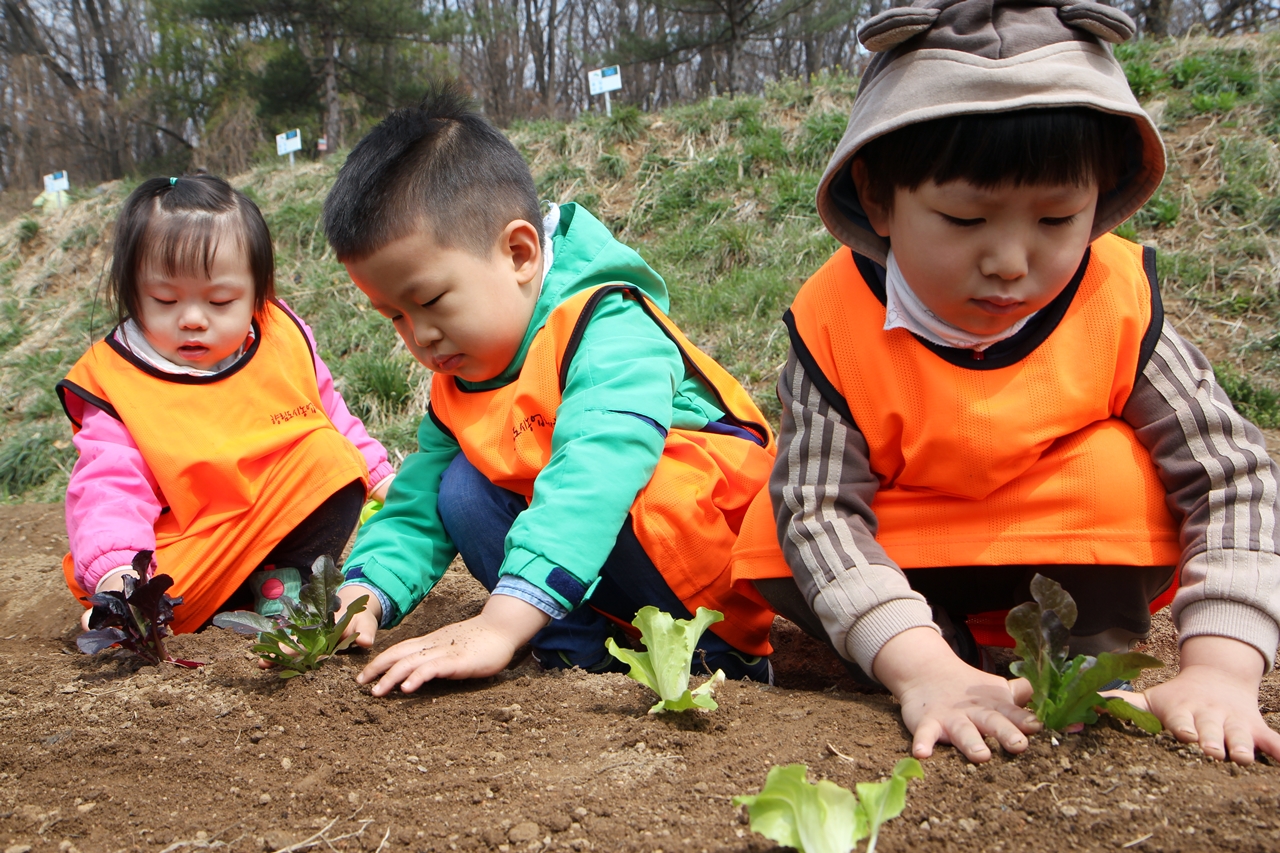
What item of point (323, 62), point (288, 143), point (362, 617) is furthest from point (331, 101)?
point (362, 617)

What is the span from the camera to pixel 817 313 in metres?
1.84

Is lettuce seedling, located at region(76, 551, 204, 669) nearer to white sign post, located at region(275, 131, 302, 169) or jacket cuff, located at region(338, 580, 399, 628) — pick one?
jacket cuff, located at region(338, 580, 399, 628)

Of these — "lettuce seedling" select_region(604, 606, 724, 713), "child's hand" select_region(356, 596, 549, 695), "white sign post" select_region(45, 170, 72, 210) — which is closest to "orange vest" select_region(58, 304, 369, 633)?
"child's hand" select_region(356, 596, 549, 695)

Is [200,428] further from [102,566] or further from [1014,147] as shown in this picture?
[1014,147]

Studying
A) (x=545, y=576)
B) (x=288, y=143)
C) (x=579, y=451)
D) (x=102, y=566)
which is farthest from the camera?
(x=288, y=143)

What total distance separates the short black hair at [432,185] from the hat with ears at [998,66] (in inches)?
32.7

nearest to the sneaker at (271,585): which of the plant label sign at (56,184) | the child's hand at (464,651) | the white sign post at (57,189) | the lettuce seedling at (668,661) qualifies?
the child's hand at (464,651)

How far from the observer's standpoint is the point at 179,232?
101 inches

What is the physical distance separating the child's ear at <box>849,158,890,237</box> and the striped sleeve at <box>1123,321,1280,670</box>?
1.77ft

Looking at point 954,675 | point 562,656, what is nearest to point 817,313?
point 954,675

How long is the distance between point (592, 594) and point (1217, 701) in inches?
49.0

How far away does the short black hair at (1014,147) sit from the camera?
4.67 ft

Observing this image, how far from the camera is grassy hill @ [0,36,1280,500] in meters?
4.70

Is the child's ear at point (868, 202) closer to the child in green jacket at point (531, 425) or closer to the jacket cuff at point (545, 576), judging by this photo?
the child in green jacket at point (531, 425)
